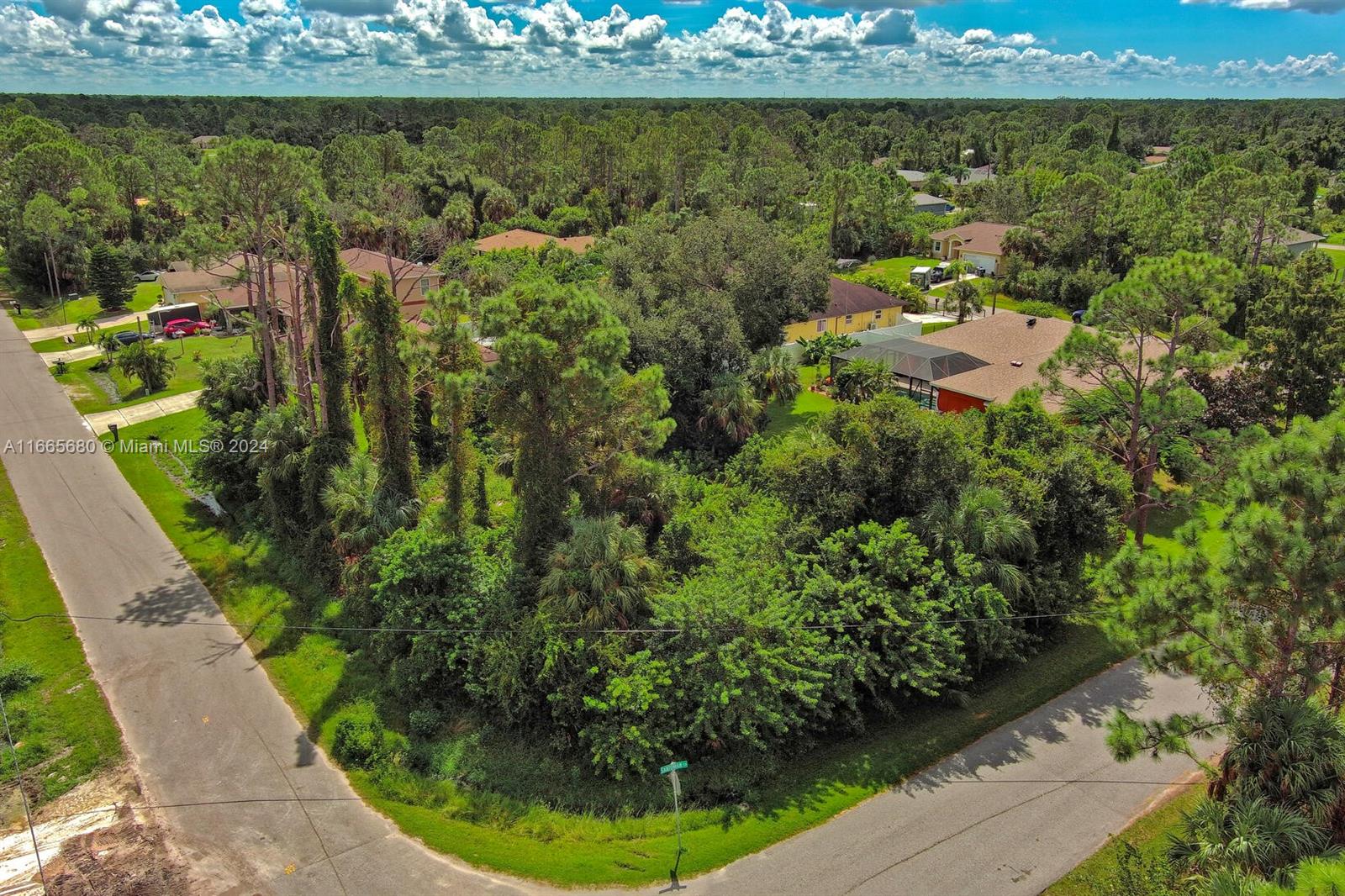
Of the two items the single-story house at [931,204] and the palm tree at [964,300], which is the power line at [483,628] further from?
the single-story house at [931,204]

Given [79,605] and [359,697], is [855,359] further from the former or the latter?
[79,605]

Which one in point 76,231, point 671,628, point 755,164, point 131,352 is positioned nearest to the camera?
point 671,628

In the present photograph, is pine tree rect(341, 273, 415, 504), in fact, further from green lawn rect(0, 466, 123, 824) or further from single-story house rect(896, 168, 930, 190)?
single-story house rect(896, 168, 930, 190)

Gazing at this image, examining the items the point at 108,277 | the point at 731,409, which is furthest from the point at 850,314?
the point at 108,277

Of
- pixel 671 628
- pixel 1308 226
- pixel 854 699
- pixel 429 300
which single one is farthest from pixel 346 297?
pixel 1308 226

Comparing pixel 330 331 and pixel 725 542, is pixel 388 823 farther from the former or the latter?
pixel 330 331

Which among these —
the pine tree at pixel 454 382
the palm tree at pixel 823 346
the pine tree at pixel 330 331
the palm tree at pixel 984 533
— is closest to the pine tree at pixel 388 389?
the pine tree at pixel 454 382
